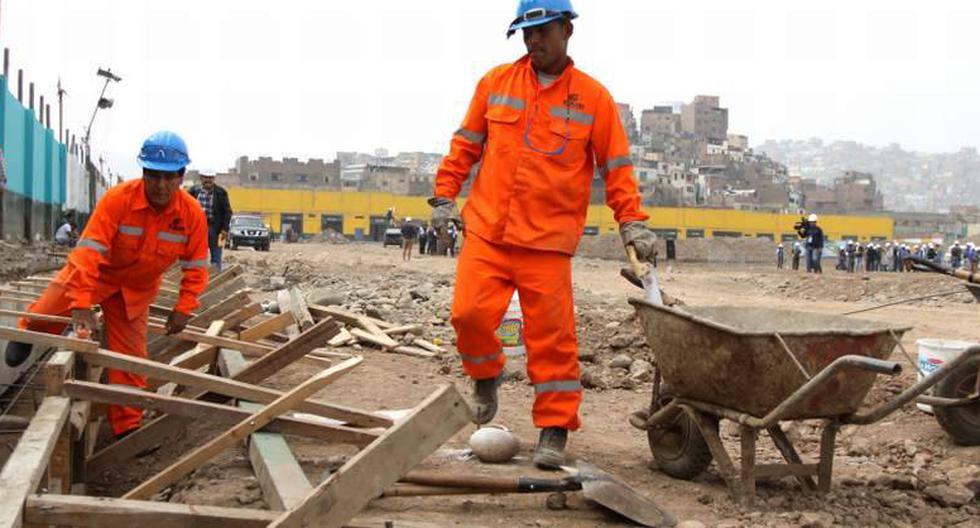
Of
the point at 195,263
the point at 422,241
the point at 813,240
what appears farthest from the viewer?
the point at 422,241

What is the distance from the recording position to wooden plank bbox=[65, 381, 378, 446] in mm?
4320

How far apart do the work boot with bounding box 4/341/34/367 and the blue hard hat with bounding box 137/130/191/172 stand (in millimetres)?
1522

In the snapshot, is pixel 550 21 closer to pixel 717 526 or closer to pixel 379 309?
pixel 717 526

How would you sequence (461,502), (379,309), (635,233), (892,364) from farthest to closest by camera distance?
1. (379,309)
2. (635,233)
3. (461,502)
4. (892,364)

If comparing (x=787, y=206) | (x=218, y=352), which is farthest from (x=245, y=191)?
(x=787, y=206)

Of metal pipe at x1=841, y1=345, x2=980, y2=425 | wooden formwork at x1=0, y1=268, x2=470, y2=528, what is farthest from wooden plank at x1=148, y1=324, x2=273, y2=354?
metal pipe at x1=841, y1=345, x2=980, y2=425

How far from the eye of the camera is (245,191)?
2744 inches

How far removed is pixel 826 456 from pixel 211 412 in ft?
8.36

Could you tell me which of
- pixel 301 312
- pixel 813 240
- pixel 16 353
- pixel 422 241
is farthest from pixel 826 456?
pixel 422 241

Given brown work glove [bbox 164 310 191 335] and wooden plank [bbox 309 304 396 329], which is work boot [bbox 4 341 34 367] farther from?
wooden plank [bbox 309 304 396 329]

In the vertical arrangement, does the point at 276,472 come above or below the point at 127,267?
below

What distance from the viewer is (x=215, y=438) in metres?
4.85

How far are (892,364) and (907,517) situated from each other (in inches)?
39.4

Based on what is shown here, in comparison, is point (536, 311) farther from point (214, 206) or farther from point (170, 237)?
point (214, 206)
